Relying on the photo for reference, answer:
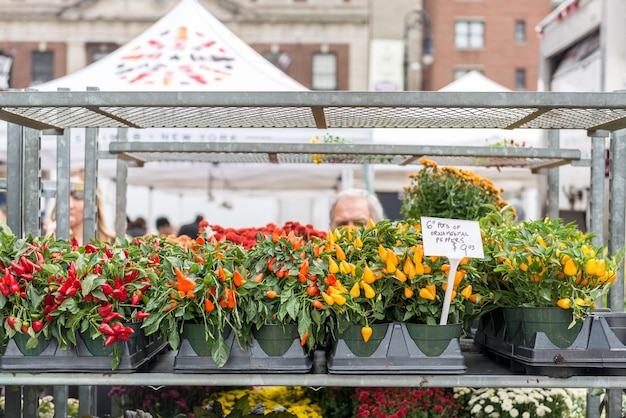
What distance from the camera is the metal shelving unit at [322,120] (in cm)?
208

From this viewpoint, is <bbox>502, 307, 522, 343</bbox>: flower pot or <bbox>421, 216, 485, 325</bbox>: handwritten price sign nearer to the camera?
<bbox>421, 216, 485, 325</bbox>: handwritten price sign

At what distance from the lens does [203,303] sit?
2.21 metres

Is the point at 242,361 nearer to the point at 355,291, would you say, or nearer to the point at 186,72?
the point at 355,291

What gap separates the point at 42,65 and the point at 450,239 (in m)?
27.0

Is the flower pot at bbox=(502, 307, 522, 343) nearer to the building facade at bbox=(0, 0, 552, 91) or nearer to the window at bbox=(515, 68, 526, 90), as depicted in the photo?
the building facade at bbox=(0, 0, 552, 91)

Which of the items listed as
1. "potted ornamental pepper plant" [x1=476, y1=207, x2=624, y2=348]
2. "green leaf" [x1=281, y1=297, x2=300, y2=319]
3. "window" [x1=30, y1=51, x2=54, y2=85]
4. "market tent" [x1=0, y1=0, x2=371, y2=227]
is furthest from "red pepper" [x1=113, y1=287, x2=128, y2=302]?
"window" [x1=30, y1=51, x2=54, y2=85]

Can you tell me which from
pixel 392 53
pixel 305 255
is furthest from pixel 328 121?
pixel 392 53

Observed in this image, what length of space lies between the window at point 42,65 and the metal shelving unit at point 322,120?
25493 millimetres

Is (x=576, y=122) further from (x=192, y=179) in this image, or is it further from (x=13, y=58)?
(x=13, y=58)

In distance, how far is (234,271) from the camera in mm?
2254

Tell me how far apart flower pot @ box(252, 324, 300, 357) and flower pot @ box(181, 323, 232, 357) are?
0.36ft

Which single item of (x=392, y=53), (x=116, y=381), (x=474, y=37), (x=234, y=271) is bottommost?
(x=116, y=381)

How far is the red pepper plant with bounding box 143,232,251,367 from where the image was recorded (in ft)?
→ 7.16

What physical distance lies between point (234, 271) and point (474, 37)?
107 feet
